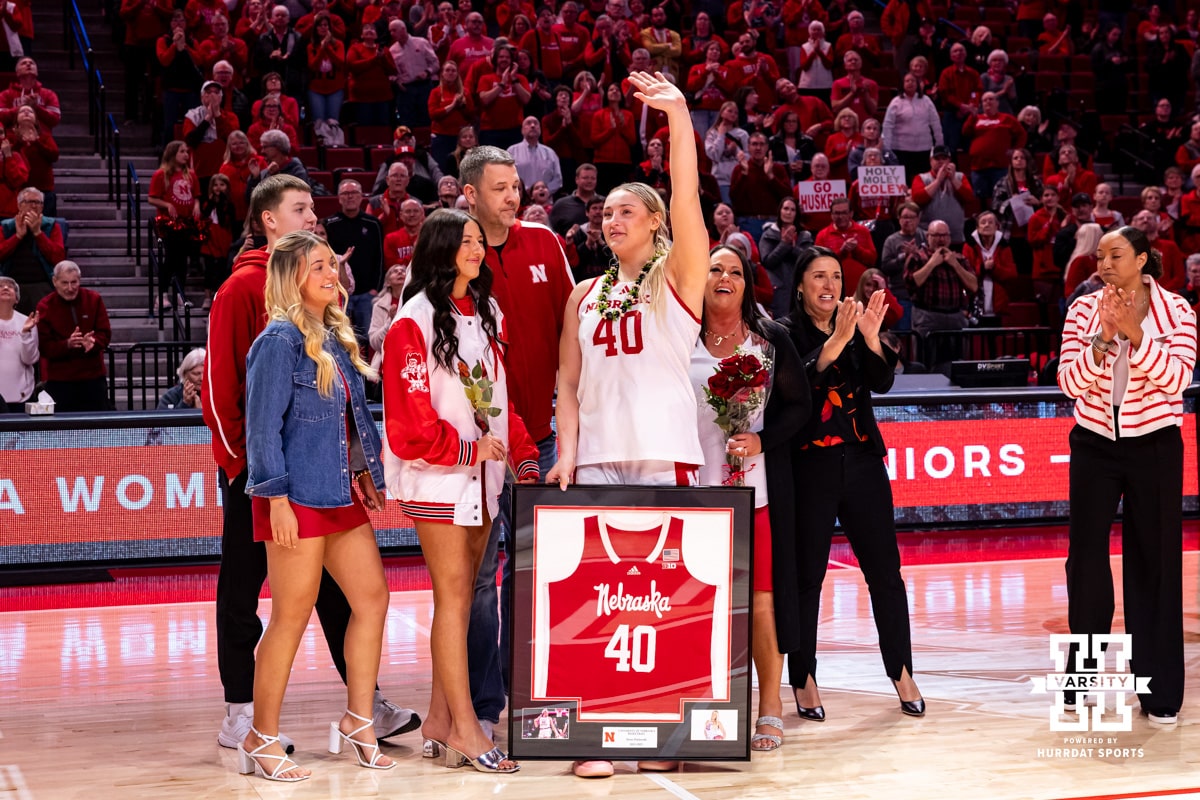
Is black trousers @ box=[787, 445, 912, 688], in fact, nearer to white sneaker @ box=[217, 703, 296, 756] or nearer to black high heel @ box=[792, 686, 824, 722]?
black high heel @ box=[792, 686, 824, 722]

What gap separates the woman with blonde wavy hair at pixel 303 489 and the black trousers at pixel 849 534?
171cm

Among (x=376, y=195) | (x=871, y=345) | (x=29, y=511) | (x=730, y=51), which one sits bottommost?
(x=29, y=511)

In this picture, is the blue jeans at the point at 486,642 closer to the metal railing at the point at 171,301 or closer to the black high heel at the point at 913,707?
the black high heel at the point at 913,707

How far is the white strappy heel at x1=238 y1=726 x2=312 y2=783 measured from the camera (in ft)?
16.0

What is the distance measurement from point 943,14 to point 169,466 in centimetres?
1406

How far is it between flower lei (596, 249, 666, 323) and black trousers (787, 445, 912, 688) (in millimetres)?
1112

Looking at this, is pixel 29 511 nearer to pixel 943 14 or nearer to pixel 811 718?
pixel 811 718

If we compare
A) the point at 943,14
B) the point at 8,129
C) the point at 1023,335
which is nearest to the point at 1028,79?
the point at 943,14

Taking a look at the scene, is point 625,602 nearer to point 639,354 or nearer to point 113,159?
point 639,354

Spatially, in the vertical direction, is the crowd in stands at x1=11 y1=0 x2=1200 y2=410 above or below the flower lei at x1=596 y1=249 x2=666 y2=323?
above

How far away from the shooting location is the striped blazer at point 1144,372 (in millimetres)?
5445

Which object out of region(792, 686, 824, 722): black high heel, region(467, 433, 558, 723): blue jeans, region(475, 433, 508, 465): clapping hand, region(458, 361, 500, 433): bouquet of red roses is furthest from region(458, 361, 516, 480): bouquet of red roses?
region(792, 686, 824, 722): black high heel

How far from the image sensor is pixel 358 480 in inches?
202

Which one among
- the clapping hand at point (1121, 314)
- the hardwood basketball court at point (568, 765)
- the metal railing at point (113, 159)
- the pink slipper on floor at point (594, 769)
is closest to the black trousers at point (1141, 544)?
the hardwood basketball court at point (568, 765)
